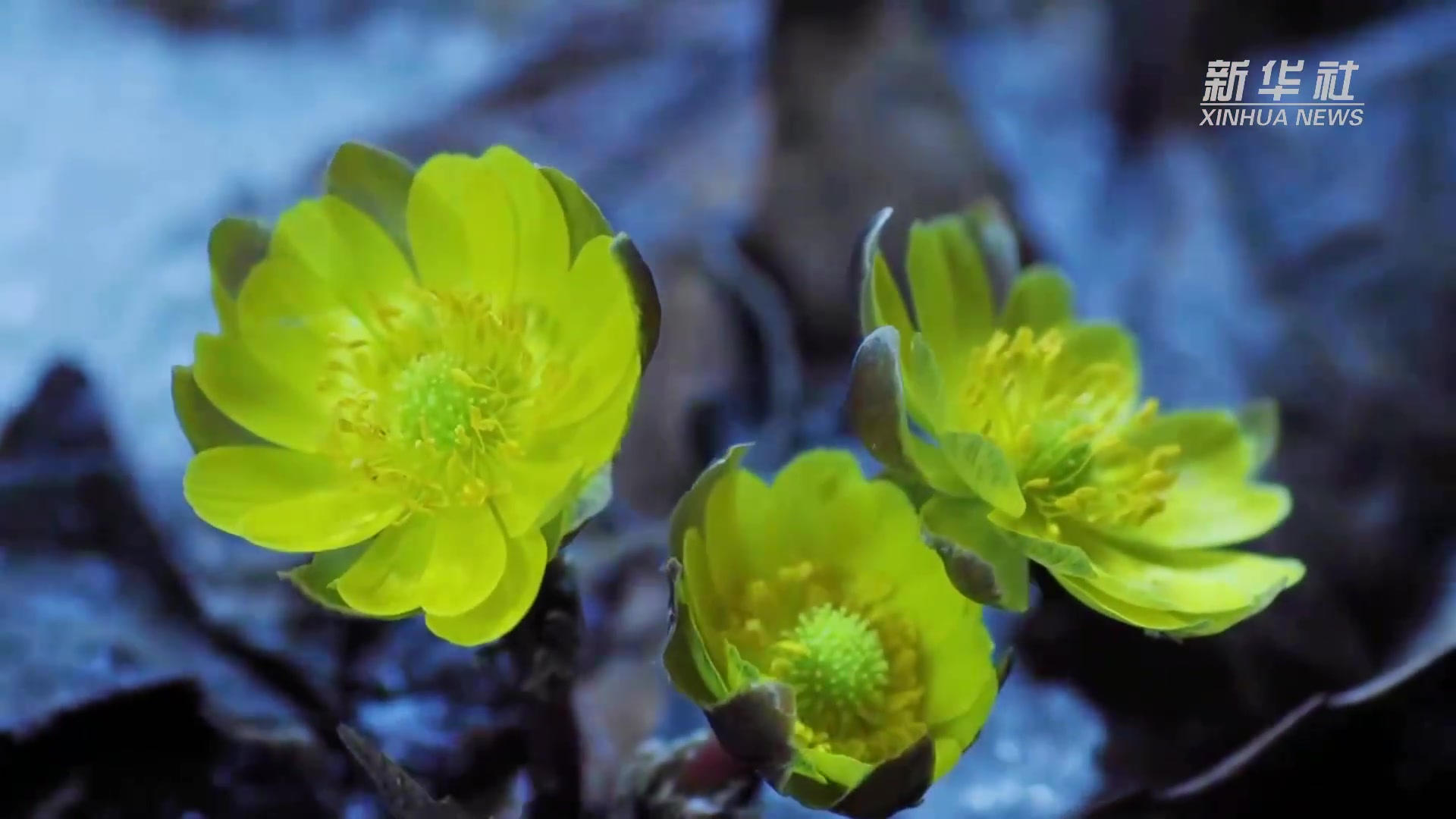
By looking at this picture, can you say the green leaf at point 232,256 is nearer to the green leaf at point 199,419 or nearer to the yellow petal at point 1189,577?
the green leaf at point 199,419

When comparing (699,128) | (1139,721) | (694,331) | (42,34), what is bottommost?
(1139,721)

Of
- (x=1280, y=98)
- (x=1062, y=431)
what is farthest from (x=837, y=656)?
(x=1280, y=98)

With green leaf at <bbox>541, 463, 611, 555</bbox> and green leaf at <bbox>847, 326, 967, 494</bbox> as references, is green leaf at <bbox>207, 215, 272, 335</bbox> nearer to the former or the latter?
green leaf at <bbox>541, 463, 611, 555</bbox>

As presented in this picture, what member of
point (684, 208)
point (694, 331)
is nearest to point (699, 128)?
point (684, 208)

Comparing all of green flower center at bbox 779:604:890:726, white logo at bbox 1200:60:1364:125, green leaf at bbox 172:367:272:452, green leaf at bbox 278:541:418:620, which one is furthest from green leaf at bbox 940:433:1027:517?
white logo at bbox 1200:60:1364:125

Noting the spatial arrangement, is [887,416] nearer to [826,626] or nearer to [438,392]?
[826,626]

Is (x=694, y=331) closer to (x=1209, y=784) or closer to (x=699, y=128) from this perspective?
(x=699, y=128)
